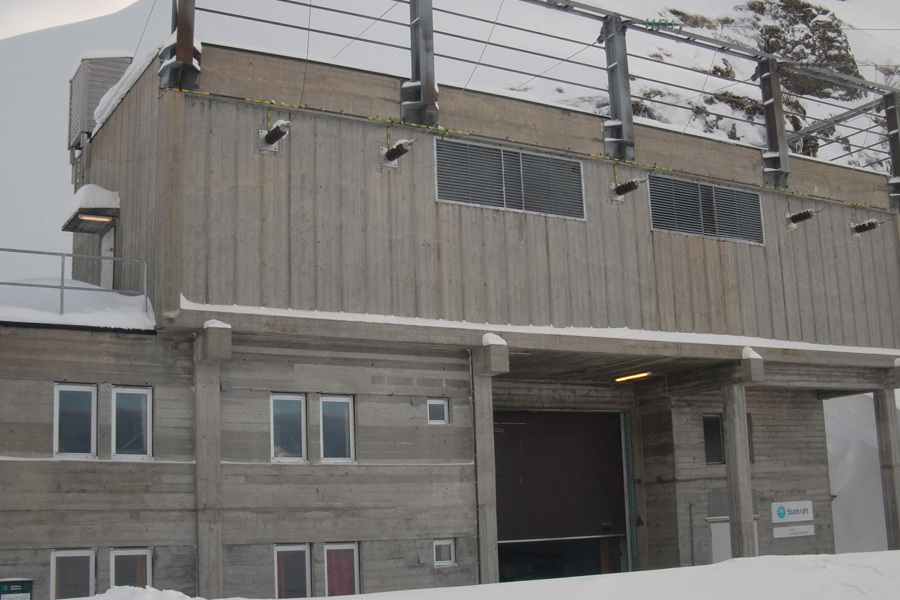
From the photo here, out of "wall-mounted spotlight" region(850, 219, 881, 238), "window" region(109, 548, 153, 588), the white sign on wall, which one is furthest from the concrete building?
the white sign on wall

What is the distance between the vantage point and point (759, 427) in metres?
26.7

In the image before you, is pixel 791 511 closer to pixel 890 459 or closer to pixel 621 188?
pixel 890 459

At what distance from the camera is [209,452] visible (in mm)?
16953

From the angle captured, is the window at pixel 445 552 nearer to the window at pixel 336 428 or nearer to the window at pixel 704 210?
the window at pixel 336 428

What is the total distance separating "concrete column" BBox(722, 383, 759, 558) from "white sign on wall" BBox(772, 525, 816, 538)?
3.76 meters

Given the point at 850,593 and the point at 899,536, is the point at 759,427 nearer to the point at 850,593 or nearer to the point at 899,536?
the point at 899,536

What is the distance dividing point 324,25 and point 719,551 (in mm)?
83896

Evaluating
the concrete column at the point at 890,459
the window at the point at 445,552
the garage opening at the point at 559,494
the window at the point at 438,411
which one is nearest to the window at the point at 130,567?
the window at the point at 445,552

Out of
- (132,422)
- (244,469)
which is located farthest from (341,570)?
(132,422)

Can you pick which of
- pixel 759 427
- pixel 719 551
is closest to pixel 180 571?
pixel 719 551

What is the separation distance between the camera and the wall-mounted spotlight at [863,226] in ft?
81.0

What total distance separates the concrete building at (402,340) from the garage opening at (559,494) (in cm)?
7

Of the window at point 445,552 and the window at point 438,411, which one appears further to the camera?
the window at point 438,411

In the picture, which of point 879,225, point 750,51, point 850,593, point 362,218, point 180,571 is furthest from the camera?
point 879,225
